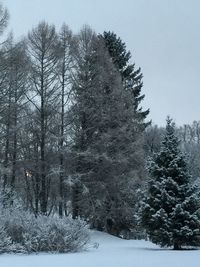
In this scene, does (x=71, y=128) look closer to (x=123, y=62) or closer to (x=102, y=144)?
(x=102, y=144)

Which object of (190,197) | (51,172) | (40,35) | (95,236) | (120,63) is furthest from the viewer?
(120,63)

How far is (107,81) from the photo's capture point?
33188 millimetres

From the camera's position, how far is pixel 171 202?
21297mm

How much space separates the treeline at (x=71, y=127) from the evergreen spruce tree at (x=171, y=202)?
8.38 meters

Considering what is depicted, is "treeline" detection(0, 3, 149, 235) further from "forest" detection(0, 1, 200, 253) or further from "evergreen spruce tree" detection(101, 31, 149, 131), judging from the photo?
"evergreen spruce tree" detection(101, 31, 149, 131)

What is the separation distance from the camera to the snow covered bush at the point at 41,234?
63.1 feet

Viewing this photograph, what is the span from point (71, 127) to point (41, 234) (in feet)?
44.3

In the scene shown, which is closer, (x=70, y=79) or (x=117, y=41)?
(x=70, y=79)

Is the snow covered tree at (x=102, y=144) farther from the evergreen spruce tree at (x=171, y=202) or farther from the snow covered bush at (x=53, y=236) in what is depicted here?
the snow covered bush at (x=53, y=236)

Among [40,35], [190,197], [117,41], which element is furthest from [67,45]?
[190,197]

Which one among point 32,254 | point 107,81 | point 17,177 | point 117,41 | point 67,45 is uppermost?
point 117,41

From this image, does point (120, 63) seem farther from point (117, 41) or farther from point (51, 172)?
point (51, 172)

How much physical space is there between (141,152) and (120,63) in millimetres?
10297

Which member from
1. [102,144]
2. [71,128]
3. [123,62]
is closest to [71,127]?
[71,128]
